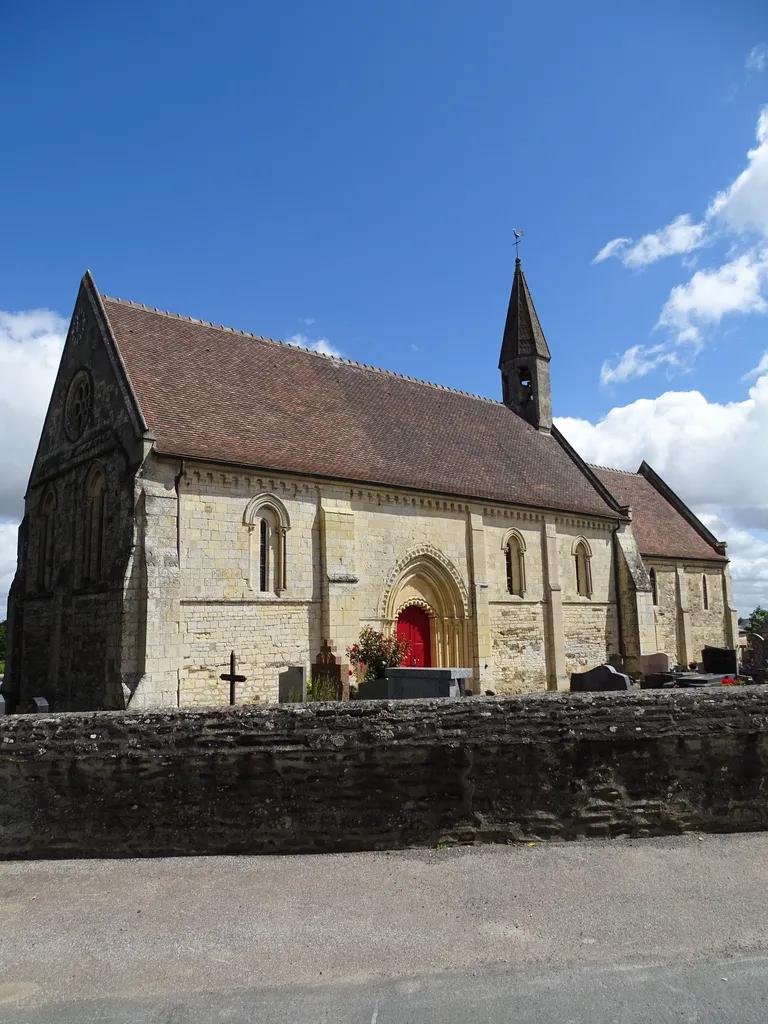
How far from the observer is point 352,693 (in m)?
16.5

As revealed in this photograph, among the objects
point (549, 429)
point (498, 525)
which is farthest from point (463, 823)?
point (549, 429)

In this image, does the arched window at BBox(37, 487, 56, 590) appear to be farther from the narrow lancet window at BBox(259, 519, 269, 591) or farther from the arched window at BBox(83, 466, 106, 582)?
the narrow lancet window at BBox(259, 519, 269, 591)

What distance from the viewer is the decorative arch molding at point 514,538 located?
22156 millimetres

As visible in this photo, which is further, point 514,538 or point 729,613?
point 729,613

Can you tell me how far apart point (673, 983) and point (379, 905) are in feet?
7.63

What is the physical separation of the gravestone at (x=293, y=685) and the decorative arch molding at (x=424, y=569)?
4539 millimetres

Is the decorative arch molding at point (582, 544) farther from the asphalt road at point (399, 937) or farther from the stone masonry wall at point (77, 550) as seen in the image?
the asphalt road at point (399, 937)

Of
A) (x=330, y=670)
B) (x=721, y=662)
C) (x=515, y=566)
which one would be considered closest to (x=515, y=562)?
(x=515, y=566)

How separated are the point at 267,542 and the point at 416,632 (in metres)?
5.73

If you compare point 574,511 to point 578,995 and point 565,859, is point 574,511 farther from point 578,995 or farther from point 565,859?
point 578,995

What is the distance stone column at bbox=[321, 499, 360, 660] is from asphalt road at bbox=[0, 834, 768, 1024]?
33.4ft

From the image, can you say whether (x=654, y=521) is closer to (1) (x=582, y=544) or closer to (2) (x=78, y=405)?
(1) (x=582, y=544)

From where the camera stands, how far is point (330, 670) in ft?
54.1

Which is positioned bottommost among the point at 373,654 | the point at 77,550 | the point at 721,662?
the point at 721,662
